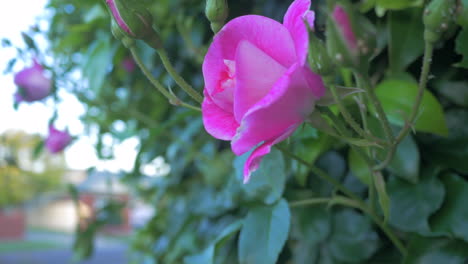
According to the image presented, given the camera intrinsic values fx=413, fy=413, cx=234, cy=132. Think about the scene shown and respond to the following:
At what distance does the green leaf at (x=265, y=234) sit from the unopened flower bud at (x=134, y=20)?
0.55 feet

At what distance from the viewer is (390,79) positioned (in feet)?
1.35

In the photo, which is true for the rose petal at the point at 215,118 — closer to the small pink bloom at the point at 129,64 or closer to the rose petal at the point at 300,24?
the rose petal at the point at 300,24

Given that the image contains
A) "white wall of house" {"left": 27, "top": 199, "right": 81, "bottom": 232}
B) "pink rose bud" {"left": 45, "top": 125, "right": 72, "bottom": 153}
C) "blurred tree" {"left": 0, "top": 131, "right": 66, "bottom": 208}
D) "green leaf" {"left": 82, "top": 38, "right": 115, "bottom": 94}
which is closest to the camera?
"green leaf" {"left": 82, "top": 38, "right": 115, "bottom": 94}

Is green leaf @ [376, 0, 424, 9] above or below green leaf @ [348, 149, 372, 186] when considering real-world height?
above

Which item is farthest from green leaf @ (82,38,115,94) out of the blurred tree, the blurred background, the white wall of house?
the white wall of house

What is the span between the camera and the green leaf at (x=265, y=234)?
310 millimetres

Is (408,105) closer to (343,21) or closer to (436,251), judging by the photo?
(436,251)

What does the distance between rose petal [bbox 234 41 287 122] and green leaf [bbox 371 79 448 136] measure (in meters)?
0.16

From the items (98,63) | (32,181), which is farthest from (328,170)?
(32,181)

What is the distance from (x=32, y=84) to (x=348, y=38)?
703 mm

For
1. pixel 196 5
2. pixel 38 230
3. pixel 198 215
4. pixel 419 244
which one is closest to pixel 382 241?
pixel 419 244

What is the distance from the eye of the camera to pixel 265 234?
33 centimetres

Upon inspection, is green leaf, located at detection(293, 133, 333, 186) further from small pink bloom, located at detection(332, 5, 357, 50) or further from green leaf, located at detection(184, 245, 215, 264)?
small pink bloom, located at detection(332, 5, 357, 50)

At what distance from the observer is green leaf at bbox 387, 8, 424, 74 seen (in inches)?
15.5
